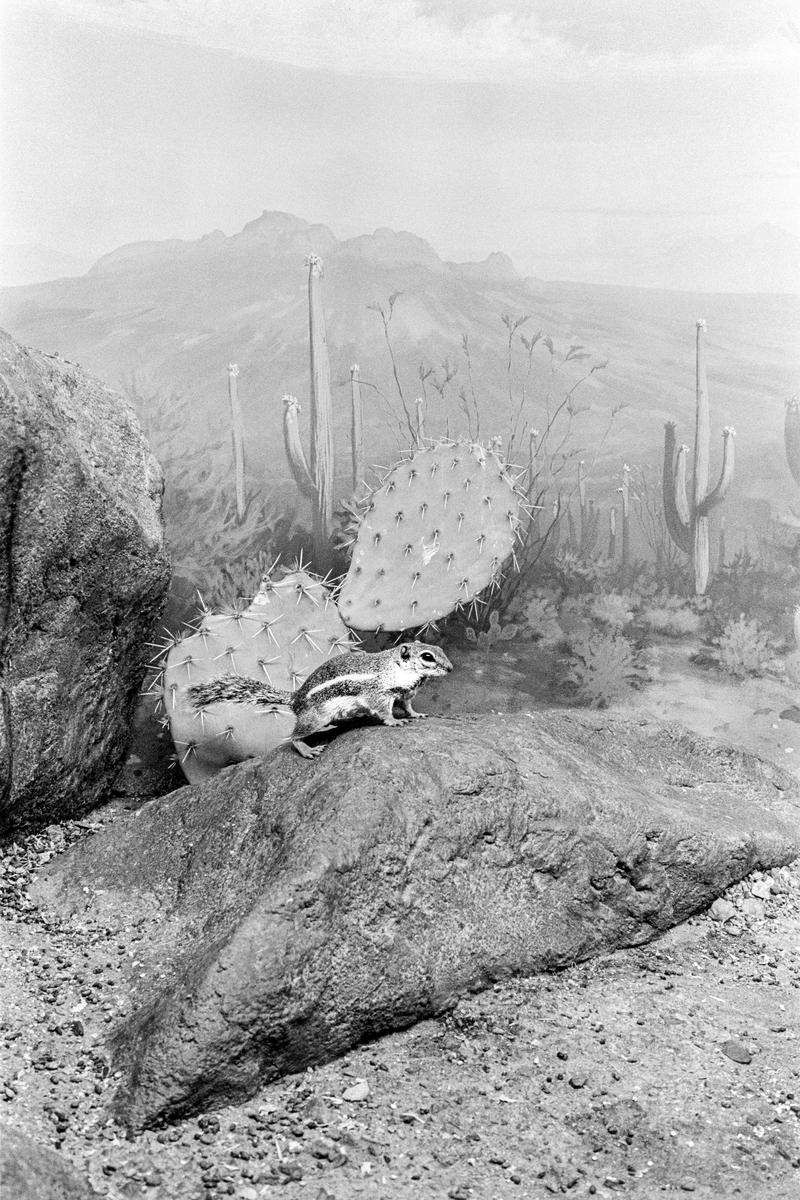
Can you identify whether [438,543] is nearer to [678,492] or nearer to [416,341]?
[416,341]

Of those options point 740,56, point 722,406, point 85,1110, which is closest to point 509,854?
point 85,1110

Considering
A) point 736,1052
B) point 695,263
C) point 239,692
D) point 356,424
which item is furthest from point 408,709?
point 695,263

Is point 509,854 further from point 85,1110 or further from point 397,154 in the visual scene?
point 397,154

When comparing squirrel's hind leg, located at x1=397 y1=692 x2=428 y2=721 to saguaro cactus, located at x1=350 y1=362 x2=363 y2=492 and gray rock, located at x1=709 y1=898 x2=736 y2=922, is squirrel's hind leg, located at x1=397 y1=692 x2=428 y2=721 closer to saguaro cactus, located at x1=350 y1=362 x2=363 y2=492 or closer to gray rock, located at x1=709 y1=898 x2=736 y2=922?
gray rock, located at x1=709 y1=898 x2=736 y2=922

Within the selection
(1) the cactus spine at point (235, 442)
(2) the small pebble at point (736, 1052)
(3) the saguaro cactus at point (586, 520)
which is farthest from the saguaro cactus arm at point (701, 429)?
(2) the small pebble at point (736, 1052)

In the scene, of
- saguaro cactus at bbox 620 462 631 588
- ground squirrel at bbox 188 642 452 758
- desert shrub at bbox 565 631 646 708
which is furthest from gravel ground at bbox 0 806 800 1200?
saguaro cactus at bbox 620 462 631 588

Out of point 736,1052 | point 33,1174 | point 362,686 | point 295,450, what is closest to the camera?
point 33,1174

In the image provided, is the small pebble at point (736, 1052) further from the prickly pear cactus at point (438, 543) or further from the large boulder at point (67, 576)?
the large boulder at point (67, 576)
